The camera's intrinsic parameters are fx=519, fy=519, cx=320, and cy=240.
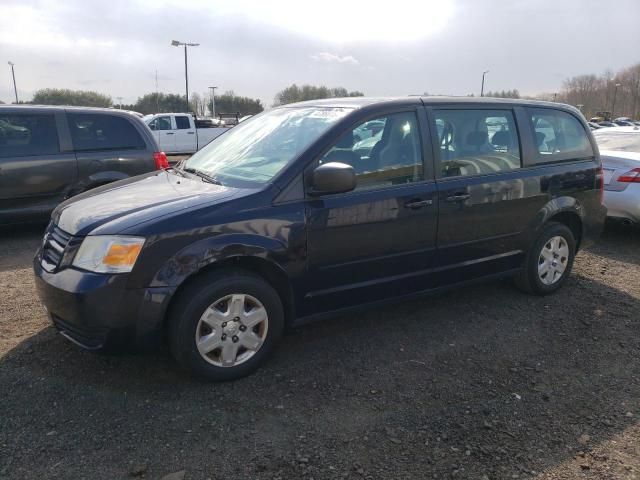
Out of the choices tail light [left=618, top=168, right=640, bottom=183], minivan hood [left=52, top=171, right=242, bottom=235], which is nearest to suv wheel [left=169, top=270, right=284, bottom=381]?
minivan hood [left=52, top=171, right=242, bottom=235]

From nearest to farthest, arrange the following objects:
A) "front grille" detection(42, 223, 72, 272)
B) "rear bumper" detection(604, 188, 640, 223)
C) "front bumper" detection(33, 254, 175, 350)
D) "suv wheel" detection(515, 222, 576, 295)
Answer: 1. "front bumper" detection(33, 254, 175, 350)
2. "front grille" detection(42, 223, 72, 272)
3. "suv wheel" detection(515, 222, 576, 295)
4. "rear bumper" detection(604, 188, 640, 223)

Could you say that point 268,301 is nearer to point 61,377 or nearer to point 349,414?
point 349,414

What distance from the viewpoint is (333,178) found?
320 cm

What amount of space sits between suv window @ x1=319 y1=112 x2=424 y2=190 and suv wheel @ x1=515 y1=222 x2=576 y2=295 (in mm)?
1577

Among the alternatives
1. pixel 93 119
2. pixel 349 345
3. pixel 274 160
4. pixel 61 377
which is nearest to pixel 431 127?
pixel 274 160

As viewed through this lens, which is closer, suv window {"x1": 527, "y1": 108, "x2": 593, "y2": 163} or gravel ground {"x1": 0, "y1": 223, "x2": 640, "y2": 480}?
gravel ground {"x1": 0, "y1": 223, "x2": 640, "y2": 480}

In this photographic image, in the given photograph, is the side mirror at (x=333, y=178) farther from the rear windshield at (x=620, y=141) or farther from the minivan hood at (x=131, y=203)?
the rear windshield at (x=620, y=141)

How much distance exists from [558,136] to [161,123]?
18815mm

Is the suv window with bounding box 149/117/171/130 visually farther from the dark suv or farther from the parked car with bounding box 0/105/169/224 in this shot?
the dark suv

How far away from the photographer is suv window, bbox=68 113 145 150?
22.1 ft

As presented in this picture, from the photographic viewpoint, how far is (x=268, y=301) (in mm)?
3246

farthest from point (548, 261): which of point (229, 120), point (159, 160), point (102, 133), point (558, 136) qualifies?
point (229, 120)

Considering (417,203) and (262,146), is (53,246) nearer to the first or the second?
(262,146)

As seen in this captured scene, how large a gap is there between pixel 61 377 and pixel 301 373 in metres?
1.50
